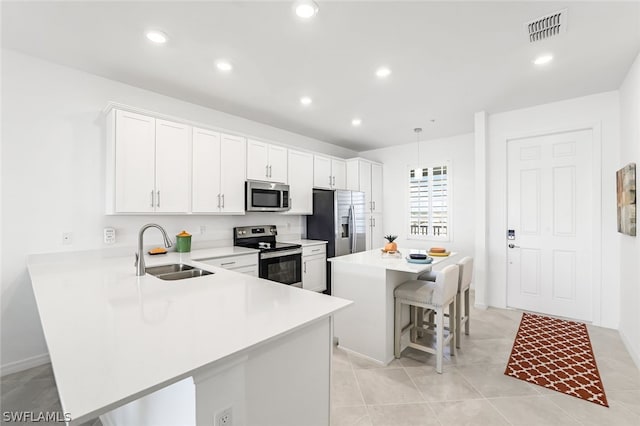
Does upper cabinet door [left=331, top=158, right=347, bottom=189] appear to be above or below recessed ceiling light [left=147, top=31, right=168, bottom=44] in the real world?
below

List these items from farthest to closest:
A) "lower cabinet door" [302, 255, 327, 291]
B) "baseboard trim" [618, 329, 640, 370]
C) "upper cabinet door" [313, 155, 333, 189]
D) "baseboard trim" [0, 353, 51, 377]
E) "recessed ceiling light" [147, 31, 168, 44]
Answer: "upper cabinet door" [313, 155, 333, 189] → "lower cabinet door" [302, 255, 327, 291] → "baseboard trim" [618, 329, 640, 370] → "baseboard trim" [0, 353, 51, 377] → "recessed ceiling light" [147, 31, 168, 44]

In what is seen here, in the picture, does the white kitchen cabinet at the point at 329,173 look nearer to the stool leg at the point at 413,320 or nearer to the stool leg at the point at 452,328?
the stool leg at the point at 413,320

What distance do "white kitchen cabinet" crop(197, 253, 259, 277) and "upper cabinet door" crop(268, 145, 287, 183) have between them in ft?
4.06

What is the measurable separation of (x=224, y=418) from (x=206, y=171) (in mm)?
2917

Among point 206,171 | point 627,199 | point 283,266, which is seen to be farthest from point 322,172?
point 627,199

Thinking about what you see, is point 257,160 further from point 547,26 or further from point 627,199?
point 627,199

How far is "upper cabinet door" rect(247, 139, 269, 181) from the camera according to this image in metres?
3.86

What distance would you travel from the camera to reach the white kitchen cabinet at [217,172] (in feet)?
11.0

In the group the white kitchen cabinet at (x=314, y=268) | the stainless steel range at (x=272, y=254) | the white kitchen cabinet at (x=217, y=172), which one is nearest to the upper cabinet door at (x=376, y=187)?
the white kitchen cabinet at (x=314, y=268)

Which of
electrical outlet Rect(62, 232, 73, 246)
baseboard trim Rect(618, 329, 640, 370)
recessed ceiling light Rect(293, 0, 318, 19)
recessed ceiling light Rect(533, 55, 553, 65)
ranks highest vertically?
recessed ceiling light Rect(533, 55, 553, 65)

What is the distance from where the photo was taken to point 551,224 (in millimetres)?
3764

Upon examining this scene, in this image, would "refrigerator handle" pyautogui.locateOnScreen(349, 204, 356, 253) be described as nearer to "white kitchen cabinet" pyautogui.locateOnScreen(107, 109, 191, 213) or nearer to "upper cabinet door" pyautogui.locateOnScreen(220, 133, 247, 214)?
"upper cabinet door" pyautogui.locateOnScreen(220, 133, 247, 214)

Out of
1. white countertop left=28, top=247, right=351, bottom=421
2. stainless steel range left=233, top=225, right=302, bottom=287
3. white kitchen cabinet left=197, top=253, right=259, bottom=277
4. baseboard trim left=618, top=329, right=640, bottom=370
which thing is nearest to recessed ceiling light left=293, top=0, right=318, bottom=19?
white countertop left=28, top=247, right=351, bottom=421

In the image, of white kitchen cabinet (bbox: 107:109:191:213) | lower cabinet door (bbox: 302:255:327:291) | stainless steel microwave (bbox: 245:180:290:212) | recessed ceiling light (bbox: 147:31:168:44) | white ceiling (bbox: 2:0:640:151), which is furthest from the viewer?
lower cabinet door (bbox: 302:255:327:291)
